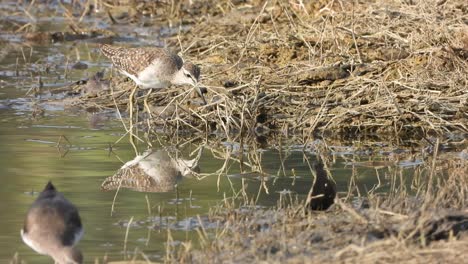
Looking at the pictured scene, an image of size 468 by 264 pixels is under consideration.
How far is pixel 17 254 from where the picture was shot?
7180 millimetres

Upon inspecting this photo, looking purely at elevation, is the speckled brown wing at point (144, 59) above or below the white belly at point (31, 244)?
above

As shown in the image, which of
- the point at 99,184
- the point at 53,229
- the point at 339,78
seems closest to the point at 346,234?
the point at 53,229

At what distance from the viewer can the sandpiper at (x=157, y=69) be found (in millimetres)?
11844

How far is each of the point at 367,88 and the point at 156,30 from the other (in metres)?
6.88

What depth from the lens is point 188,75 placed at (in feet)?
38.7

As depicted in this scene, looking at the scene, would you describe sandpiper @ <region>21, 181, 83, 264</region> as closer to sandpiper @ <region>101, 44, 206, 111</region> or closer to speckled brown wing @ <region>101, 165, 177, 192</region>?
speckled brown wing @ <region>101, 165, 177, 192</region>

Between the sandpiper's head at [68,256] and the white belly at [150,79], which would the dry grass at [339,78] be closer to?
the white belly at [150,79]

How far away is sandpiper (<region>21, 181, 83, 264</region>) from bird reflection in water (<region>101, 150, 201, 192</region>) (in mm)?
1733

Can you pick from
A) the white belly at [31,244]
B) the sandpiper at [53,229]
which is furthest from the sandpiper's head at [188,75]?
the white belly at [31,244]

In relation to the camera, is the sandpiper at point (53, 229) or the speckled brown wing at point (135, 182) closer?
the sandpiper at point (53, 229)

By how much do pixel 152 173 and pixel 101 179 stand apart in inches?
19.9

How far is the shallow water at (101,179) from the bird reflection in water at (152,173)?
0.35 ft

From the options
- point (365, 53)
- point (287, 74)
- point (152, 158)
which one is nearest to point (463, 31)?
point (365, 53)

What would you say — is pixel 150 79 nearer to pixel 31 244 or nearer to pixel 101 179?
pixel 101 179
